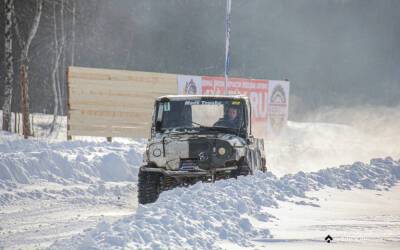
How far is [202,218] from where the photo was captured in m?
6.25

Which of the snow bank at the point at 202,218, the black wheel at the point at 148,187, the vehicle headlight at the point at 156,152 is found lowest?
the black wheel at the point at 148,187

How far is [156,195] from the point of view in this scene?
8984mm

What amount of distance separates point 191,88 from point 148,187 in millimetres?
10012

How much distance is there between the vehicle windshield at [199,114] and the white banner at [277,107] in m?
10.6

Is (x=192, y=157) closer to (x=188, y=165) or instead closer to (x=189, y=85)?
(x=188, y=165)

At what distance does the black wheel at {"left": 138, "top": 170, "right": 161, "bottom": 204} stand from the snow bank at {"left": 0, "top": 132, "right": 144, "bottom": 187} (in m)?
3.46

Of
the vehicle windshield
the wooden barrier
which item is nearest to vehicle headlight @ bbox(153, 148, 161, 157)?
the vehicle windshield

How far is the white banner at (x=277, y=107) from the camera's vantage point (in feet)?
66.7

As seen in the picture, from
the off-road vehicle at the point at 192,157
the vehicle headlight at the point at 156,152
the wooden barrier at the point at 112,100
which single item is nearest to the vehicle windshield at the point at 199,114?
the off-road vehicle at the point at 192,157

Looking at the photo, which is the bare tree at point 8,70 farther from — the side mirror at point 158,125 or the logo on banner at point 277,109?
the side mirror at point 158,125

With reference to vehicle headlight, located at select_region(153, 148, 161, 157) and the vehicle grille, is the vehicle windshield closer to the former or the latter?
vehicle headlight, located at select_region(153, 148, 161, 157)

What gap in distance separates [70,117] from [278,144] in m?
7.71

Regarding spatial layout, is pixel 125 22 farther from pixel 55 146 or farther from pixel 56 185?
pixel 56 185

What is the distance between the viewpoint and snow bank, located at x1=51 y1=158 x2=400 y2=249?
5270 millimetres
